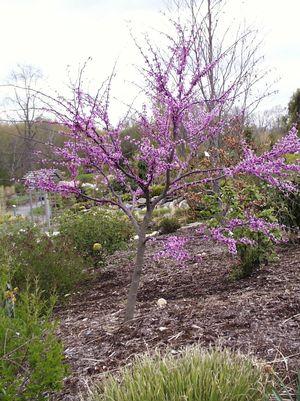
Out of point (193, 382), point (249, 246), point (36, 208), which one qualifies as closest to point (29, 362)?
point (193, 382)

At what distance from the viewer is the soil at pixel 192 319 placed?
10.2 feet

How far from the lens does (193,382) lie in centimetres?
224

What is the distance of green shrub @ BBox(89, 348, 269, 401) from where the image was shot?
7.22 feet

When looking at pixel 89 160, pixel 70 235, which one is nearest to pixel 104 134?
pixel 89 160

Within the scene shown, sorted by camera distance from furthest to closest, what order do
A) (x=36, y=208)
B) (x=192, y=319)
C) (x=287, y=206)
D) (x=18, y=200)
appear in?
(x=18, y=200) → (x=36, y=208) → (x=287, y=206) → (x=192, y=319)

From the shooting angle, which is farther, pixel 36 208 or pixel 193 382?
pixel 36 208

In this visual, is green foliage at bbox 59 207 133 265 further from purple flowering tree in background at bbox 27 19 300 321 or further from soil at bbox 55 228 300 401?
purple flowering tree in background at bbox 27 19 300 321

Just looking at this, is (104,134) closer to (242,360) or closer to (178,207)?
(242,360)

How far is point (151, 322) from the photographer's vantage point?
3865mm

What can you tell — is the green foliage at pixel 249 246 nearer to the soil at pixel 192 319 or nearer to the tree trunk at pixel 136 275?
the soil at pixel 192 319

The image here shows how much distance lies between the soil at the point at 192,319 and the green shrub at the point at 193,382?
0.26 metres

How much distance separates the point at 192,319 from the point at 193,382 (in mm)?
1535

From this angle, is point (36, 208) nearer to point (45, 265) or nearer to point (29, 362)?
point (45, 265)

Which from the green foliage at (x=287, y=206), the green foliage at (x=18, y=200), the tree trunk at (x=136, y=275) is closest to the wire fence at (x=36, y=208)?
the green foliage at (x=18, y=200)
